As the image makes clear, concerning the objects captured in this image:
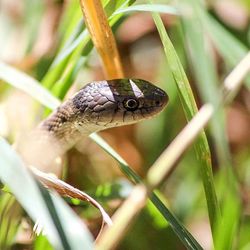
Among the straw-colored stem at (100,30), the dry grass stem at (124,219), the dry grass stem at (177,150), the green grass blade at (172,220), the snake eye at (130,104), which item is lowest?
the green grass blade at (172,220)

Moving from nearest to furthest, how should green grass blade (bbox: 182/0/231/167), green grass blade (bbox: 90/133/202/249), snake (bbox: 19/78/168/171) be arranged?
1. green grass blade (bbox: 182/0/231/167)
2. green grass blade (bbox: 90/133/202/249)
3. snake (bbox: 19/78/168/171)

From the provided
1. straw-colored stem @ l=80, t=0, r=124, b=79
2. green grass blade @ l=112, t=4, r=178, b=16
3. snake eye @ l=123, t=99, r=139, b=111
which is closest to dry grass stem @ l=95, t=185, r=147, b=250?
green grass blade @ l=112, t=4, r=178, b=16

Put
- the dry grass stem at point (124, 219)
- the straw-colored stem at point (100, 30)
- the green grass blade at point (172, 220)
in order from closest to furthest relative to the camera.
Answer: the dry grass stem at point (124, 219), the green grass blade at point (172, 220), the straw-colored stem at point (100, 30)

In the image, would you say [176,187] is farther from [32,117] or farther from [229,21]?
[229,21]

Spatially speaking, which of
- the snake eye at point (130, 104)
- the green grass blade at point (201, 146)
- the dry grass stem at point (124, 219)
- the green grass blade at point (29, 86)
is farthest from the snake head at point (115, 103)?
the dry grass stem at point (124, 219)

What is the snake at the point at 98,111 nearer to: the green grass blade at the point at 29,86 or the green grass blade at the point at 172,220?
the green grass blade at the point at 29,86

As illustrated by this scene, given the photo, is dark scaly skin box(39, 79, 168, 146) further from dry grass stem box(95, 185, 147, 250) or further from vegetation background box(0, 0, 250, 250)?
dry grass stem box(95, 185, 147, 250)

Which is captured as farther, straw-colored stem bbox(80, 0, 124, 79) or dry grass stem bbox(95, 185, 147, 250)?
straw-colored stem bbox(80, 0, 124, 79)
